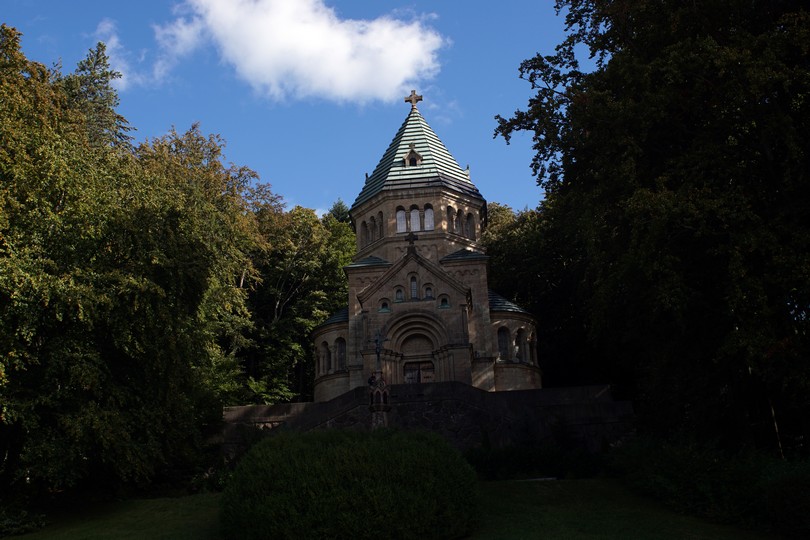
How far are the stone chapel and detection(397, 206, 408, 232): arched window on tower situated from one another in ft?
0.17

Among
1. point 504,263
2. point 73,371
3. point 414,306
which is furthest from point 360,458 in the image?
point 504,263

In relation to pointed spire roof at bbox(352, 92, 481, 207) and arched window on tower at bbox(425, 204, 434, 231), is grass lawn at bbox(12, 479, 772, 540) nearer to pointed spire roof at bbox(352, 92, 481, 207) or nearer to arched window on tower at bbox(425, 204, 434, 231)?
arched window on tower at bbox(425, 204, 434, 231)

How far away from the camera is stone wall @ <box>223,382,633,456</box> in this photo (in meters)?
24.0

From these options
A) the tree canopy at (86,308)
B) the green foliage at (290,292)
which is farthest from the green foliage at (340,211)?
the tree canopy at (86,308)

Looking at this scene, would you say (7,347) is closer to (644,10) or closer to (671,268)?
(671,268)

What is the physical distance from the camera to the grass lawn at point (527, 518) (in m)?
14.8

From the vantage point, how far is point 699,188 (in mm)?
16641

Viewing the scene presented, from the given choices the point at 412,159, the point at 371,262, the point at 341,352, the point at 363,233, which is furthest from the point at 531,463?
the point at 412,159

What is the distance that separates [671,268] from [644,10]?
20.6 feet

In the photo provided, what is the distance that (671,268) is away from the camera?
54.1 feet

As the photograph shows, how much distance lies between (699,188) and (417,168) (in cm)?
2275

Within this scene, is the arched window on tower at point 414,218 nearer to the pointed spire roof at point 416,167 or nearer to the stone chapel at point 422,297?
the stone chapel at point 422,297

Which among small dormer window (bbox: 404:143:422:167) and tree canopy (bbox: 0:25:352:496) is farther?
small dormer window (bbox: 404:143:422:167)

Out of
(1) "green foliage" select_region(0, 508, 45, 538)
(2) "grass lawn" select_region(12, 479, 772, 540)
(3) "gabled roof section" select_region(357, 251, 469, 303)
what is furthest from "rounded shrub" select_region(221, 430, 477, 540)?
(3) "gabled roof section" select_region(357, 251, 469, 303)
